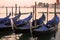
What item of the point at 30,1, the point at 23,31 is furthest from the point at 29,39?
the point at 30,1

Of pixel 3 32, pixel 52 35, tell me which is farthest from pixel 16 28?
pixel 52 35

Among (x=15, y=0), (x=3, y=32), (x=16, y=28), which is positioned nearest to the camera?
(x=16, y=28)

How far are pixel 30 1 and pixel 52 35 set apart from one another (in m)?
9.84

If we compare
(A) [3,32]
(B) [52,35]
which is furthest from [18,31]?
(B) [52,35]

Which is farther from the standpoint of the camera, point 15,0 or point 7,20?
point 15,0

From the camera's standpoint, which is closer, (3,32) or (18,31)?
(18,31)

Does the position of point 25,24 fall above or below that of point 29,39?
above

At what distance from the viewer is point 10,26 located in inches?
196

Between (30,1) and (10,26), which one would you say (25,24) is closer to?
(10,26)

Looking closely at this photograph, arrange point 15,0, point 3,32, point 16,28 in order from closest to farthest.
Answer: point 16,28
point 3,32
point 15,0

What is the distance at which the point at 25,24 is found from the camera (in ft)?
15.9

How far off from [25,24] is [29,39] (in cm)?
47

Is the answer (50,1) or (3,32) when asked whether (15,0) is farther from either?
(3,32)

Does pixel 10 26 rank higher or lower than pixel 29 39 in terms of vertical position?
higher
